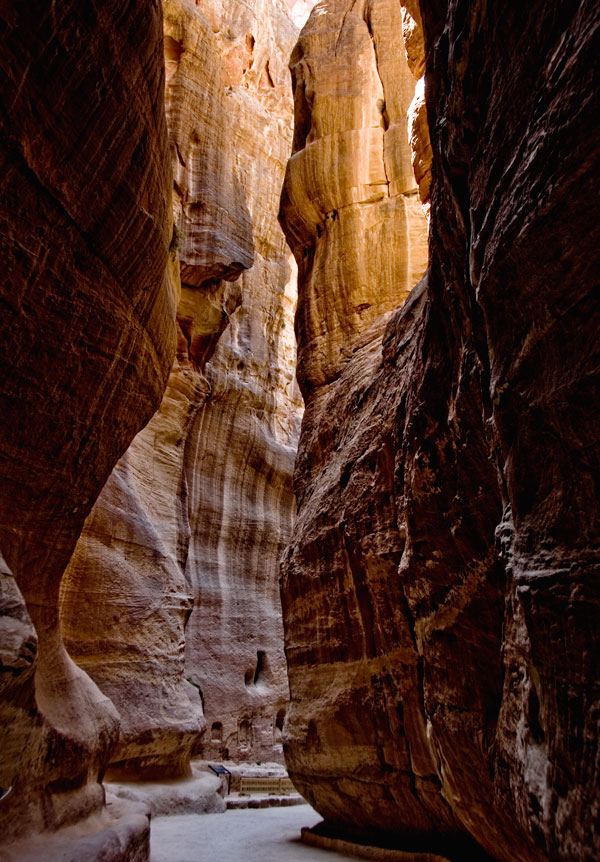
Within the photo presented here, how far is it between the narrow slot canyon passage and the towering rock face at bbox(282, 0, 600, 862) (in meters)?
0.02

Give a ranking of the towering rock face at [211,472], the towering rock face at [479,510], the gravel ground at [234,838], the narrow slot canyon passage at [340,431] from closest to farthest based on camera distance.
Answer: the towering rock face at [479,510] → the narrow slot canyon passage at [340,431] → the gravel ground at [234,838] → the towering rock face at [211,472]

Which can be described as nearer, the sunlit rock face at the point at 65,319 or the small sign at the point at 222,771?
the sunlit rock face at the point at 65,319

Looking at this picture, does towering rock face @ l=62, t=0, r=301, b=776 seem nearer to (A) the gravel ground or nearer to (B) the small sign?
(B) the small sign

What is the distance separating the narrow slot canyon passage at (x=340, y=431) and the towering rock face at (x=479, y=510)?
A: 0.06 feet

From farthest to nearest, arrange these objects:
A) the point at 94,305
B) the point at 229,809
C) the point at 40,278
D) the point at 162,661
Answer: the point at 229,809 < the point at 162,661 < the point at 94,305 < the point at 40,278

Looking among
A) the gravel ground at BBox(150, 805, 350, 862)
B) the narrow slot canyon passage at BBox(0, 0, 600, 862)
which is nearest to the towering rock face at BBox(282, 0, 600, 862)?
the narrow slot canyon passage at BBox(0, 0, 600, 862)

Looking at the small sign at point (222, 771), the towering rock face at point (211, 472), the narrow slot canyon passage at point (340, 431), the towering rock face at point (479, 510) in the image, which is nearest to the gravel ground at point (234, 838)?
the narrow slot canyon passage at point (340, 431)

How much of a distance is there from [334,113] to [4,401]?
913 cm

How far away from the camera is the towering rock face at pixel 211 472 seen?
1097 cm

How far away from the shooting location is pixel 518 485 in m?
2.89

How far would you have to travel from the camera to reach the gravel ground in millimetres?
7078

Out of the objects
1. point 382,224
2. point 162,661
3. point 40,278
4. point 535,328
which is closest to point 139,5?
point 40,278

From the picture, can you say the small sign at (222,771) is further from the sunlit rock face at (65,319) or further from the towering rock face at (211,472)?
the sunlit rock face at (65,319)

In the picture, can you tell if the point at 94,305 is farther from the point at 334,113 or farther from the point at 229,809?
the point at 229,809
